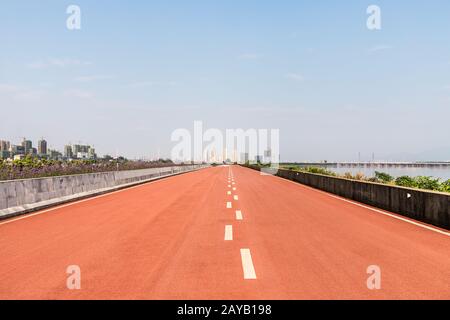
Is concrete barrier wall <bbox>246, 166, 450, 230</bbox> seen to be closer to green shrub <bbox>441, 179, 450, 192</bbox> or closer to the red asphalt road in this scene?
the red asphalt road

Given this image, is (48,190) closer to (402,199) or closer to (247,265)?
(247,265)

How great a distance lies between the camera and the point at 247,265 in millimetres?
6535

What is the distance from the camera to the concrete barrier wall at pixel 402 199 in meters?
10.8

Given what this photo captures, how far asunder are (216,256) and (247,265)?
2.63ft

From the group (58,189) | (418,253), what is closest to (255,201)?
(58,189)

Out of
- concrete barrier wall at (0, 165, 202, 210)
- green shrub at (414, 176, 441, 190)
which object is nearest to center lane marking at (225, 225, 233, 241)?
concrete barrier wall at (0, 165, 202, 210)

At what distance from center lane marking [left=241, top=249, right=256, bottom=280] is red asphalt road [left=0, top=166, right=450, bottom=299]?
0.32 ft

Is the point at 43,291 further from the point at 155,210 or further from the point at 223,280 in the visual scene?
the point at 155,210

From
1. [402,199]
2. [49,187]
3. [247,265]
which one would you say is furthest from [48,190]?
[402,199]

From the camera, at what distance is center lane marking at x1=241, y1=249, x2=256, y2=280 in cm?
589

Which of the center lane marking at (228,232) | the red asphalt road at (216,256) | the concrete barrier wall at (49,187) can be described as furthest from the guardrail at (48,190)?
the center lane marking at (228,232)

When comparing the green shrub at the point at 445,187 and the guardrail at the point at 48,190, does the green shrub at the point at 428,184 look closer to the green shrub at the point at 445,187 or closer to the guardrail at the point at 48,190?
the green shrub at the point at 445,187

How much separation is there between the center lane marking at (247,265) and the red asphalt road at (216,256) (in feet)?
0.32
